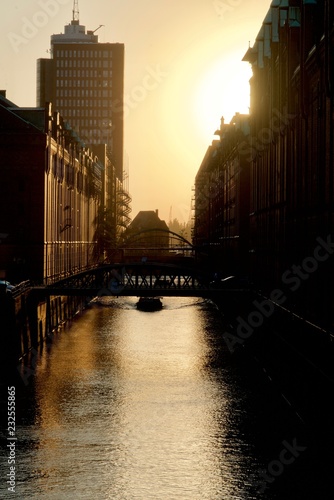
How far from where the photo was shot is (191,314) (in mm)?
80688

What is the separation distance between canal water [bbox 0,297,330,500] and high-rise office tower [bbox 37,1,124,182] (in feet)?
423

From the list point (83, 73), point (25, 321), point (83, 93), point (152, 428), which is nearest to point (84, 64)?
point (83, 73)

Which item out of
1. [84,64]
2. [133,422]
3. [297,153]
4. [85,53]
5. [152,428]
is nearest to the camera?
[152,428]

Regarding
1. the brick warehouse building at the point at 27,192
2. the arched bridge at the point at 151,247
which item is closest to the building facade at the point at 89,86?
the arched bridge at the point at 151,247

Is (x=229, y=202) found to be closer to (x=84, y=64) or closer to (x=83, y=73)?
(x=83, y=73)

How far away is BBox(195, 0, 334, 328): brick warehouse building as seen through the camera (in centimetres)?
2950

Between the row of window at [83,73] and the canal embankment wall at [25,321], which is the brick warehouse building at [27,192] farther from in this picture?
the row of window at [83,73]

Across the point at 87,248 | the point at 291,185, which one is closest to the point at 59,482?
the point at 291,185

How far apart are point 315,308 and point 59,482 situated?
12.3 meters

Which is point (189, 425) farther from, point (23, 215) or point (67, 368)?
point (23, 215)

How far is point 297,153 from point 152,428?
14.0m

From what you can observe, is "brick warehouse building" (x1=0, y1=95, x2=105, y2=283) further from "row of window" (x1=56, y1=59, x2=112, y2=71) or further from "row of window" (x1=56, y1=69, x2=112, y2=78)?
"row of window" (x1=56, y1=59, x2=112, y2=71)

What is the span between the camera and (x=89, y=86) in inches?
7057

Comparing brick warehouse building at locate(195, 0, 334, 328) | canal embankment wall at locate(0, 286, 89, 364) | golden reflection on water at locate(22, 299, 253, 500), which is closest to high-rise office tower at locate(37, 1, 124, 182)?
canal embankment wall at locate(0, 286, 89, 364)
